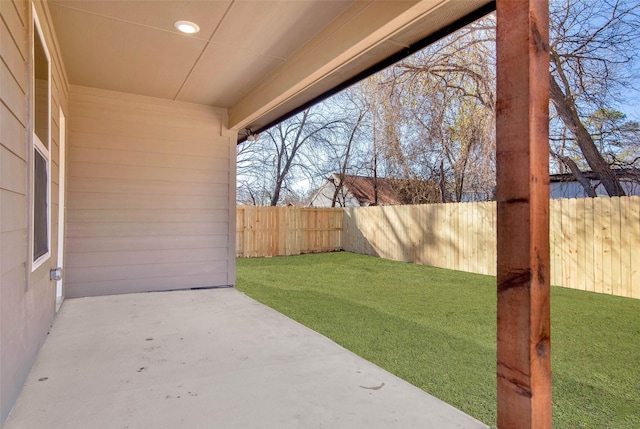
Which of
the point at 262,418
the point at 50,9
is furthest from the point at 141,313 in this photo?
the point at 50,9

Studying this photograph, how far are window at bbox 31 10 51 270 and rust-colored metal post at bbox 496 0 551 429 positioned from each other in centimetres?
238

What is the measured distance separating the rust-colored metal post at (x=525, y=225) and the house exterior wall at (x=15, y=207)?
6.30ft

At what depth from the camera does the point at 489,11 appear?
7.97 ft

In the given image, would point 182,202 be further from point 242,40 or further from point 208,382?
point 208,382

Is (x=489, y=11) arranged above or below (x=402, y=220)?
above

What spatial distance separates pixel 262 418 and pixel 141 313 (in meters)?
2.39

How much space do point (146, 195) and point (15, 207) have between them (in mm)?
3014

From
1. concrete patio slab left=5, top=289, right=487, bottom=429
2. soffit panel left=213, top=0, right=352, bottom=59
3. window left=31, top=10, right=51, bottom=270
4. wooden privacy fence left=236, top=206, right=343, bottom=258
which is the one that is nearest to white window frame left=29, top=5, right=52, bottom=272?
window left=31, top=10, right=51, bottom=270

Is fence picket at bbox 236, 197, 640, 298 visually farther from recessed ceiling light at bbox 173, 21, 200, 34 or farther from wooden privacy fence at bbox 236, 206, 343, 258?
recessed ceiling light at bbox 173, 21, 200, 34

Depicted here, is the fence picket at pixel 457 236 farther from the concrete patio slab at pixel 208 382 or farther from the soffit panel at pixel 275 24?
the soffit panel at pixel 275 24

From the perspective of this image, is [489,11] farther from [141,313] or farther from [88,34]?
[141,313]

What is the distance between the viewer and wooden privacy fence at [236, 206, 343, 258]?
9.38 metres

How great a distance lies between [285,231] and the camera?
32.7ft

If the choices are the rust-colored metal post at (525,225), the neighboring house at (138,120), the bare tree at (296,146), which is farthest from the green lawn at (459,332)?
the bare tree at (296,146)
